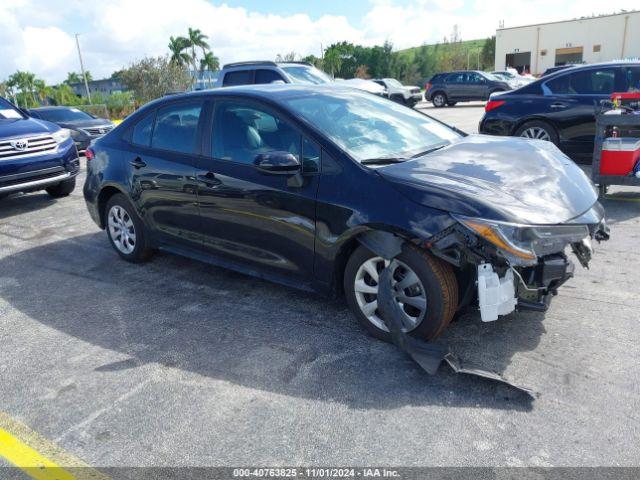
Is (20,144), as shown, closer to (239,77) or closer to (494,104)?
(239,77)

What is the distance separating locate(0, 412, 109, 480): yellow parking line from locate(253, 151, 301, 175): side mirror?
2.04 m

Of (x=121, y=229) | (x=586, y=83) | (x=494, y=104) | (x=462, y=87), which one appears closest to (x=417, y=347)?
(x=121, y=229)

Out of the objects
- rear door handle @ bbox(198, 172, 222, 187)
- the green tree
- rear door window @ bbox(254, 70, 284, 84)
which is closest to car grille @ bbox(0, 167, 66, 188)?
rear door handle @ bbox(198, 172, 222, 187)

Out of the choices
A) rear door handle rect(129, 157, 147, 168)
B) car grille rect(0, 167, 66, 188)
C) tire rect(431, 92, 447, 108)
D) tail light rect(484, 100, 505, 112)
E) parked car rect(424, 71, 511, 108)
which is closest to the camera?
rear door handle rect(129, 157, 147, 168)

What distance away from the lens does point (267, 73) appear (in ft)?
41.2

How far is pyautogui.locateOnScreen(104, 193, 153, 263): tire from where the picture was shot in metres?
5.19

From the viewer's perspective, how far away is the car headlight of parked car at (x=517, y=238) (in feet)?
9.52

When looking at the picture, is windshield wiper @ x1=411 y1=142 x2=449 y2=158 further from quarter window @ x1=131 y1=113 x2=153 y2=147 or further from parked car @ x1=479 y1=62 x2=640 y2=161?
parked car @ x1=479 y1=62 x2=640 y2=161

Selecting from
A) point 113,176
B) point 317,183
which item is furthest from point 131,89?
point 317,183

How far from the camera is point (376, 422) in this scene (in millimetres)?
2777

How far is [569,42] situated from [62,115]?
47439mm

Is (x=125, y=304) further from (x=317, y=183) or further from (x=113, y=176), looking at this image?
(x=317, y=183)

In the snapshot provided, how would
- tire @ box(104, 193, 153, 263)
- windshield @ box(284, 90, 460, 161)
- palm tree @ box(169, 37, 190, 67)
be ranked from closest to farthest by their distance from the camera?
windshield @ box(284, 90, 460, 161) → tire @ box(104, 193, 153, 263) → palm tree @ box(169, 37, 190, 67)

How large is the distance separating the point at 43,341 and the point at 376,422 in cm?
260
